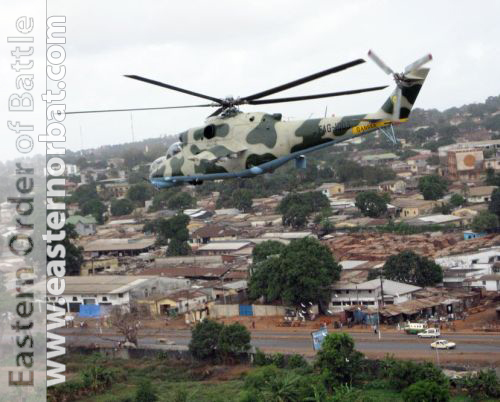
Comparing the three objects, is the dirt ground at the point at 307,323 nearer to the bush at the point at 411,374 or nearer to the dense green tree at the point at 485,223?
the bush at the point at 411,374

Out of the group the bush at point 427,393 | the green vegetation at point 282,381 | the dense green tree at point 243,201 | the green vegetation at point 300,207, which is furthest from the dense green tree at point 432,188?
the bush at point 427,393

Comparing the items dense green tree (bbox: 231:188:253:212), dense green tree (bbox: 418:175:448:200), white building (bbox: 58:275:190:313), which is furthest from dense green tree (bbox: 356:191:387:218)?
white building (bbox: 58:275:190:313)

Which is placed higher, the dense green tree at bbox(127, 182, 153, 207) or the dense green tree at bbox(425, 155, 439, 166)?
the dense green tree at bbox(425, 155, 439, 166)

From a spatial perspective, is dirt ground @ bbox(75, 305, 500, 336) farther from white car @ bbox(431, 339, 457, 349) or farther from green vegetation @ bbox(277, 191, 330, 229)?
green vegetation @ bbox(277, 191, 330, 229)

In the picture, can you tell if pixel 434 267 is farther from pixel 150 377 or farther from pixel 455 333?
pixel 150 377

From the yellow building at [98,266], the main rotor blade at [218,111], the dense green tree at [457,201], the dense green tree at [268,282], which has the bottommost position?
the dense green tree at [268,282]

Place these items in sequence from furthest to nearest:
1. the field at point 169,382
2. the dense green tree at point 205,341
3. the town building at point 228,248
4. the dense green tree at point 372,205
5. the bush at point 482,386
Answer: the dense green tree at point 372,205 → the town building at point 228,248 → the dense green tree at point 205,341 → the field at point 169,382 → the bush at point 482,386

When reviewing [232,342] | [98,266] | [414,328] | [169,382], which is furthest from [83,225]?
[169,382]

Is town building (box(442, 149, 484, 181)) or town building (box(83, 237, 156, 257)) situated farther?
town building (box(442, 149, 484, 181))

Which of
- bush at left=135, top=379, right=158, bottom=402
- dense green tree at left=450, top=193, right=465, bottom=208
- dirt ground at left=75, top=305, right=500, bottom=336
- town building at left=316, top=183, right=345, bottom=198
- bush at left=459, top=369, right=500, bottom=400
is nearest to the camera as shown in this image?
bush at left=459, top=369, right=500, bottom=400
